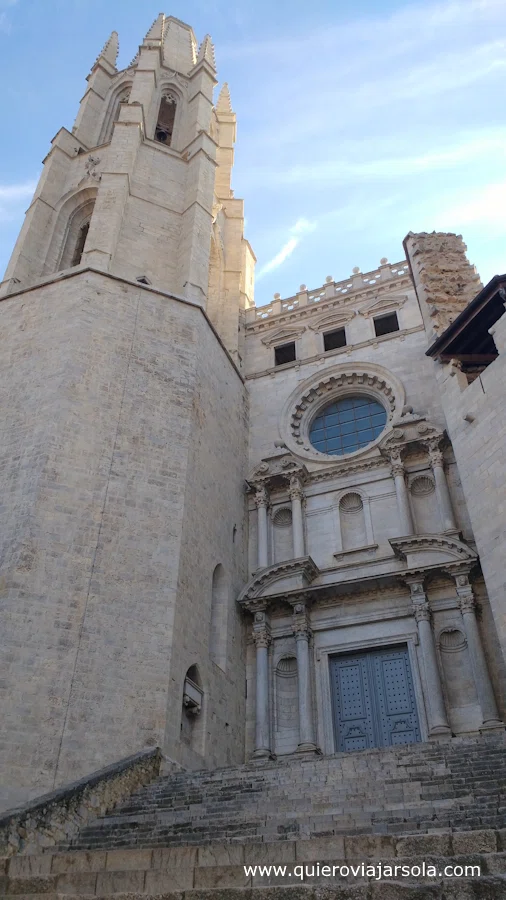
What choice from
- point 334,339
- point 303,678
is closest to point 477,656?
point 303,678

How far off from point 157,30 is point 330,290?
40.6ft

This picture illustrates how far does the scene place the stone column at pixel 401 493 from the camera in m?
14.2

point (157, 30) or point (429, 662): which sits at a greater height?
point (157, 30)

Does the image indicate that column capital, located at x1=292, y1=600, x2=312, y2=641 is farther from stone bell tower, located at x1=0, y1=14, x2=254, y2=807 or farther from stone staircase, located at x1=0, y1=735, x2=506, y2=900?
stone staircase, located at x1=0, y1=735, x2=506, y2=900

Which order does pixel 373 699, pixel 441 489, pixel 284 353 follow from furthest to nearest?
pixel 284 353 < pixel 441 489 < pixel 373 699

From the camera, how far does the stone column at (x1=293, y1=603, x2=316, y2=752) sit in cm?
1262

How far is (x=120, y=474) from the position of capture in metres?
12.9

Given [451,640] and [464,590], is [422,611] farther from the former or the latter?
[464,590]

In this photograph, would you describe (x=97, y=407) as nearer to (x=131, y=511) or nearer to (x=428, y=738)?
(x=131, y=511)

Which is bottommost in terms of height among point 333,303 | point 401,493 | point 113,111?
point 401,493

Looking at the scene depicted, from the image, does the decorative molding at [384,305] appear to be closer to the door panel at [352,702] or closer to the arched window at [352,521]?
the arched window at [352,521]

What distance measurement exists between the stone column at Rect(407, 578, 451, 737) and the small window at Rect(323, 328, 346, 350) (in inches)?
292

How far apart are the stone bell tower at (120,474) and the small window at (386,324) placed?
139 inches

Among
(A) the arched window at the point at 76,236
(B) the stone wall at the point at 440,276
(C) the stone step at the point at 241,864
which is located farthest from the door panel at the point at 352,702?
(A) the arched window at the point at 76,236
